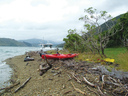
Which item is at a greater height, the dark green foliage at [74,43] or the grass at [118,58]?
the dark green foliage at [74,43]

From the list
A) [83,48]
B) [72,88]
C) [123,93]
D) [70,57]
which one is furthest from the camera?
[83,48]

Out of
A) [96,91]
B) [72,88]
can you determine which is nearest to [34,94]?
[72,88]

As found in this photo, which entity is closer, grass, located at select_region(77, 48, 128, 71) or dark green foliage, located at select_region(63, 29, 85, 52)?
grass, located at select_region(77, 48, 128, 71)

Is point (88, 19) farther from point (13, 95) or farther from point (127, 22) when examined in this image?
point (127, 22)

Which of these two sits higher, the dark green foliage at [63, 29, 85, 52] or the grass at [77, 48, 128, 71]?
the dark green foliage at [63, 29, 85, 52]

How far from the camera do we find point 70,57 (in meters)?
12.8

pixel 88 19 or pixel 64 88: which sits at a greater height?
pixel 88 19

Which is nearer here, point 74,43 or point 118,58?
point 118,58

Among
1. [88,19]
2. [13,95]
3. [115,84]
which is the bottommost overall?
[13,95]

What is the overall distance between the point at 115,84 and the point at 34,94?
13.8 feet

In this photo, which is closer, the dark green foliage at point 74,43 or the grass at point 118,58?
the grass at point 118,58

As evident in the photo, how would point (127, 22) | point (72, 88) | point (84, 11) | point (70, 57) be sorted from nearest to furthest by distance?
point (72, 88) → point (84, 11) → point (70, 57) → point (127, 22)

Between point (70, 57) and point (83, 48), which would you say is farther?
point (83, 48)

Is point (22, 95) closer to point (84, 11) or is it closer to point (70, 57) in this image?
point (70, 57)
